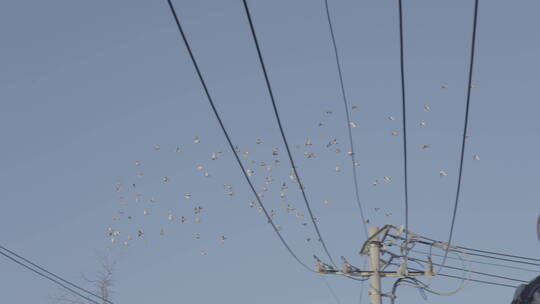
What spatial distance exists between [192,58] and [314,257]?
11709mm

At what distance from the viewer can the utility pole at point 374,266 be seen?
19516 millimetres

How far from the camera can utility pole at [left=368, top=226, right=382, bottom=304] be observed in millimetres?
19516

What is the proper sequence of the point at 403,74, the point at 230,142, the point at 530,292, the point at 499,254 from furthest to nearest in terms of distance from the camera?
the point at 499,254 < the point at 230,142 < the point at 403,74 < the point at 530,292

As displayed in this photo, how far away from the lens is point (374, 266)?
65.9 ft

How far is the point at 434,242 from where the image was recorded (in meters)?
20.2

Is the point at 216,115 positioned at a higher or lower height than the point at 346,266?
lower

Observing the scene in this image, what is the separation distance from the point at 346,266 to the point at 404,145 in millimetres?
6618

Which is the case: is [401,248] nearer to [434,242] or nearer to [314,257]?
[434,242]

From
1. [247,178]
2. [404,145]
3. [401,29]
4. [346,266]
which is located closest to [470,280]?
[346,266]

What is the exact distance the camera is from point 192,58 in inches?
408

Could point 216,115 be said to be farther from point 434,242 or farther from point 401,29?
point 434,242

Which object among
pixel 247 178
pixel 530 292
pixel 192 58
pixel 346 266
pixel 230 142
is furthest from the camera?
pixel 346 266

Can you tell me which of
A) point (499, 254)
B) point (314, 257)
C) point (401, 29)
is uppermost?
point (499, 254)

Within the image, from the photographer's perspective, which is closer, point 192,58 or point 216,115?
point 192,58
